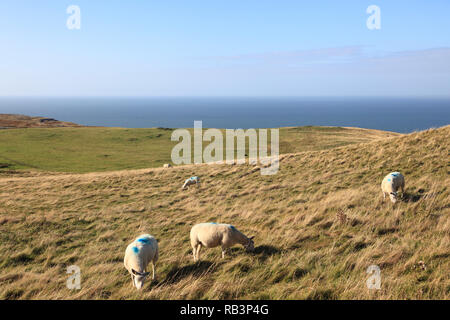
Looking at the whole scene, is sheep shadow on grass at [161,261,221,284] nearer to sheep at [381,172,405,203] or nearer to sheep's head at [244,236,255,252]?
sheep's head at [244,236,255,252]

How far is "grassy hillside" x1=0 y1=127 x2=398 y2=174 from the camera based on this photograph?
47250 millimetres

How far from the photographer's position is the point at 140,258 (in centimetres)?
669

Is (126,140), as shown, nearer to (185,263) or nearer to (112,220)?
(112,220)

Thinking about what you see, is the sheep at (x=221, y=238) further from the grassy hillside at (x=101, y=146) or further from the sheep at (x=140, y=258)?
the grassy hillside at (x=101, y=146)

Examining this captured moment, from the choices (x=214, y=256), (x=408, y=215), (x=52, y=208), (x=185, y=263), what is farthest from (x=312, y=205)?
(x=52, y=208)

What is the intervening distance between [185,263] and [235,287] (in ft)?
7.53

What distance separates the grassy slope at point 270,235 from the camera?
5812mm

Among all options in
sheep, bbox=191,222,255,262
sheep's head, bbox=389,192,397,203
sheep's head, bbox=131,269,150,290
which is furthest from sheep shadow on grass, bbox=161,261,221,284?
sheep's head, bbox=389,192,397,203

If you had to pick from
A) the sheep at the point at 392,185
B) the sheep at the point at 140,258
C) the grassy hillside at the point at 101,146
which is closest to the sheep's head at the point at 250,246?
the sheep at the point at 140,258

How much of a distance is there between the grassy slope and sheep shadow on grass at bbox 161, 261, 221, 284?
0.04 meters

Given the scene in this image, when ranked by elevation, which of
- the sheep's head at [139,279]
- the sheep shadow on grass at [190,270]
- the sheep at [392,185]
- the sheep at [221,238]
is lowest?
the sheep shadow on grass at [190,270]

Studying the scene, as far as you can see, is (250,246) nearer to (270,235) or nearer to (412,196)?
(270,235)

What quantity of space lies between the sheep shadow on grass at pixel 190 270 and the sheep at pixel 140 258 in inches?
20.0

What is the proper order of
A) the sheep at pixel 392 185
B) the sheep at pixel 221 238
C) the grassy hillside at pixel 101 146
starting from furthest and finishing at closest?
1. the grassy hillside at pixel 101 146
2. the sheep at pixel 392 185
3. the sheep at pixel 221 238
